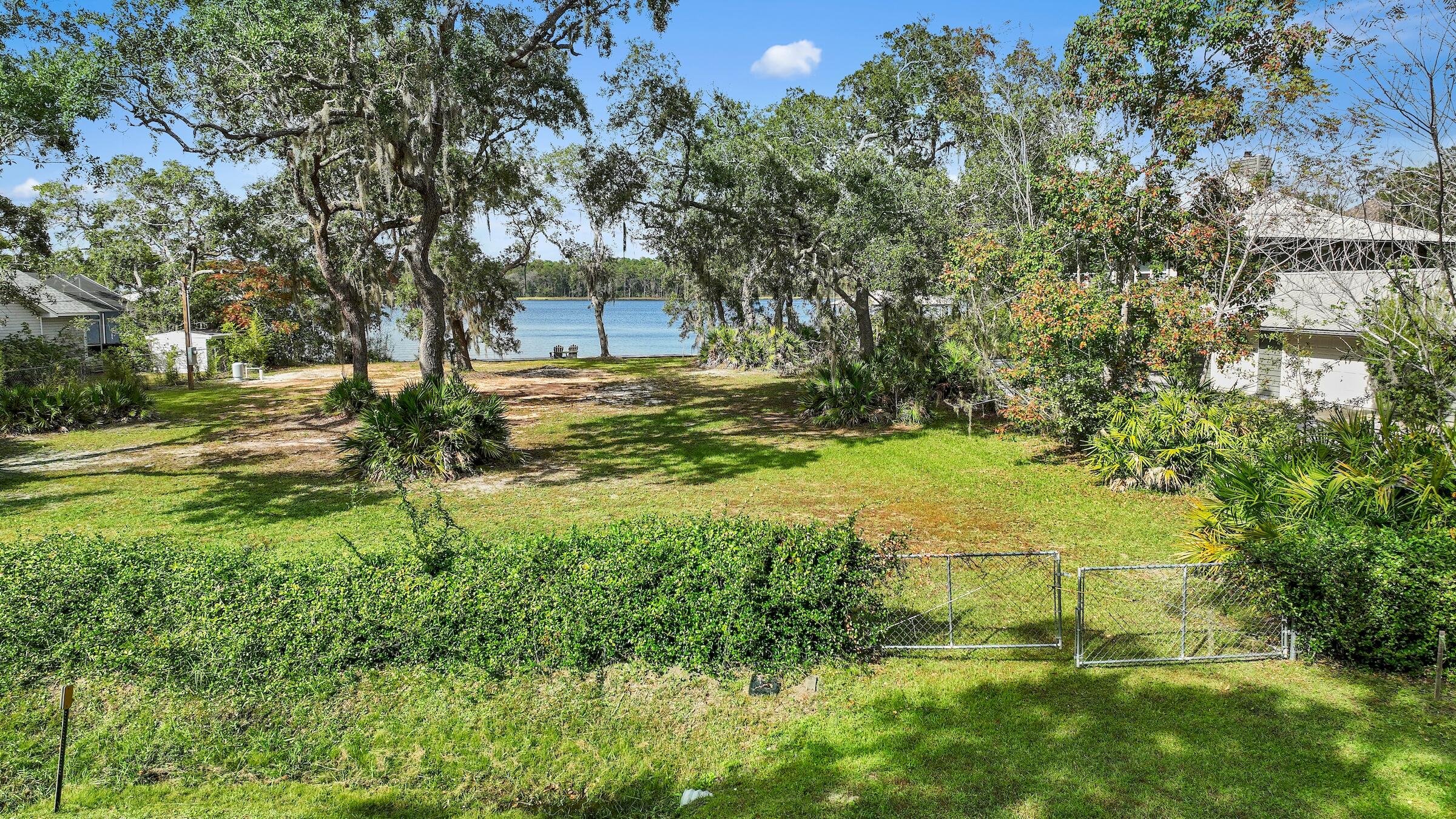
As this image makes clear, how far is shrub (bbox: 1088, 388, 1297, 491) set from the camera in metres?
12.3

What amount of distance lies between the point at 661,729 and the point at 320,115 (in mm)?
14894

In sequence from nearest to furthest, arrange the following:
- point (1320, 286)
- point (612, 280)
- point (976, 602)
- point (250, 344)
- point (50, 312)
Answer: point (976, 602) < point (1320, 286) < point (50, 312) < point (250, 344) < point (612, 280)

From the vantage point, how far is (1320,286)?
1553cm

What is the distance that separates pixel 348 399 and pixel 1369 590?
69.3ft

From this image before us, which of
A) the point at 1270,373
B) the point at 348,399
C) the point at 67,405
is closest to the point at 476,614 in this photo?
the point at 348,399

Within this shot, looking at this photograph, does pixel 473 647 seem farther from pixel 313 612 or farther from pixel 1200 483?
pixel 1200 483

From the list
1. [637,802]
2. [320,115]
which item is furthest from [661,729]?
[320,115]

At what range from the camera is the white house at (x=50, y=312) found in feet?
94.1

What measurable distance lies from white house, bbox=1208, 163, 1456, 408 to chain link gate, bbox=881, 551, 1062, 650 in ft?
15.6

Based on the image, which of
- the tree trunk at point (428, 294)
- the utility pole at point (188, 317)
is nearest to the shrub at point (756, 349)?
the tree trunk at point (428, 294)

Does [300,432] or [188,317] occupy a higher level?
[188,317]

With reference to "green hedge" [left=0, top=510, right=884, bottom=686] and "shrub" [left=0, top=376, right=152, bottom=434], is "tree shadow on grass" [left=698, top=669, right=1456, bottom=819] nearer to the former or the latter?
"green hedge" [left=0, top=510, right=884, bottom=686]

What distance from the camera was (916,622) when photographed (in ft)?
25.5

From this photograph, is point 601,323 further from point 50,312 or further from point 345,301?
point 50,312
